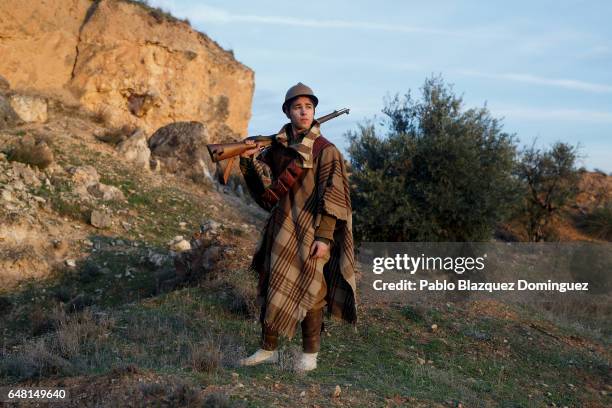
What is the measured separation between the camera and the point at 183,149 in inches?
799

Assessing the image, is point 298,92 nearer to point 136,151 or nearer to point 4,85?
point 136,151

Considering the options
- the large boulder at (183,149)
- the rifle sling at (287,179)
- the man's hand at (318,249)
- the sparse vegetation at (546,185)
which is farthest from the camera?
the sparse vegetation at (546,185)

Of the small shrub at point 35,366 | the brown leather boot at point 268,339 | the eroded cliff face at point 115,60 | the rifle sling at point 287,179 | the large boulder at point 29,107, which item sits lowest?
the small shrub at point 35,366

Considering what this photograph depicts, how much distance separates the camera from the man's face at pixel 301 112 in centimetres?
475

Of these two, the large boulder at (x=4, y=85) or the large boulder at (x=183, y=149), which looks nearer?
the large boulder at (x=4, y=85)

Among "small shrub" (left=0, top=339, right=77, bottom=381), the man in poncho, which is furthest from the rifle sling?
"small shrub" (left=0, top=339, right=77, bottom=381)

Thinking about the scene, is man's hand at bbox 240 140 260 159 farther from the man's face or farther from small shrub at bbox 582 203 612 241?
small shrub at bbox 582 203 612 241

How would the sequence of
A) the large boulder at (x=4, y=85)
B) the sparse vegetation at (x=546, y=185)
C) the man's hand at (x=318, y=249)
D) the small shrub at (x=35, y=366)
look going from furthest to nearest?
A: the sparse vegetation at (x=546, y=185)
the large boulder at (x=4, y=85)
the man's hand at (x=318, y=249)
the small shrub at (x=35, y=366)

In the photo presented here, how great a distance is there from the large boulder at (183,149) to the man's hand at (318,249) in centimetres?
1520

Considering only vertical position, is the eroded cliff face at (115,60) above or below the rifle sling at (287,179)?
above

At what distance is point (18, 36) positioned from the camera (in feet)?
64.0

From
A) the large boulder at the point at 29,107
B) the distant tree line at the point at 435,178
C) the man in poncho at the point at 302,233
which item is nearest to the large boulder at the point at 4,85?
the large boulder at the point at 29,107

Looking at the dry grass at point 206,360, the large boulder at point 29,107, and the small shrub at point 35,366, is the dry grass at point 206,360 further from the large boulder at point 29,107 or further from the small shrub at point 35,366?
the large boulder at point 29,107

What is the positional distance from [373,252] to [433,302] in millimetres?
3930
